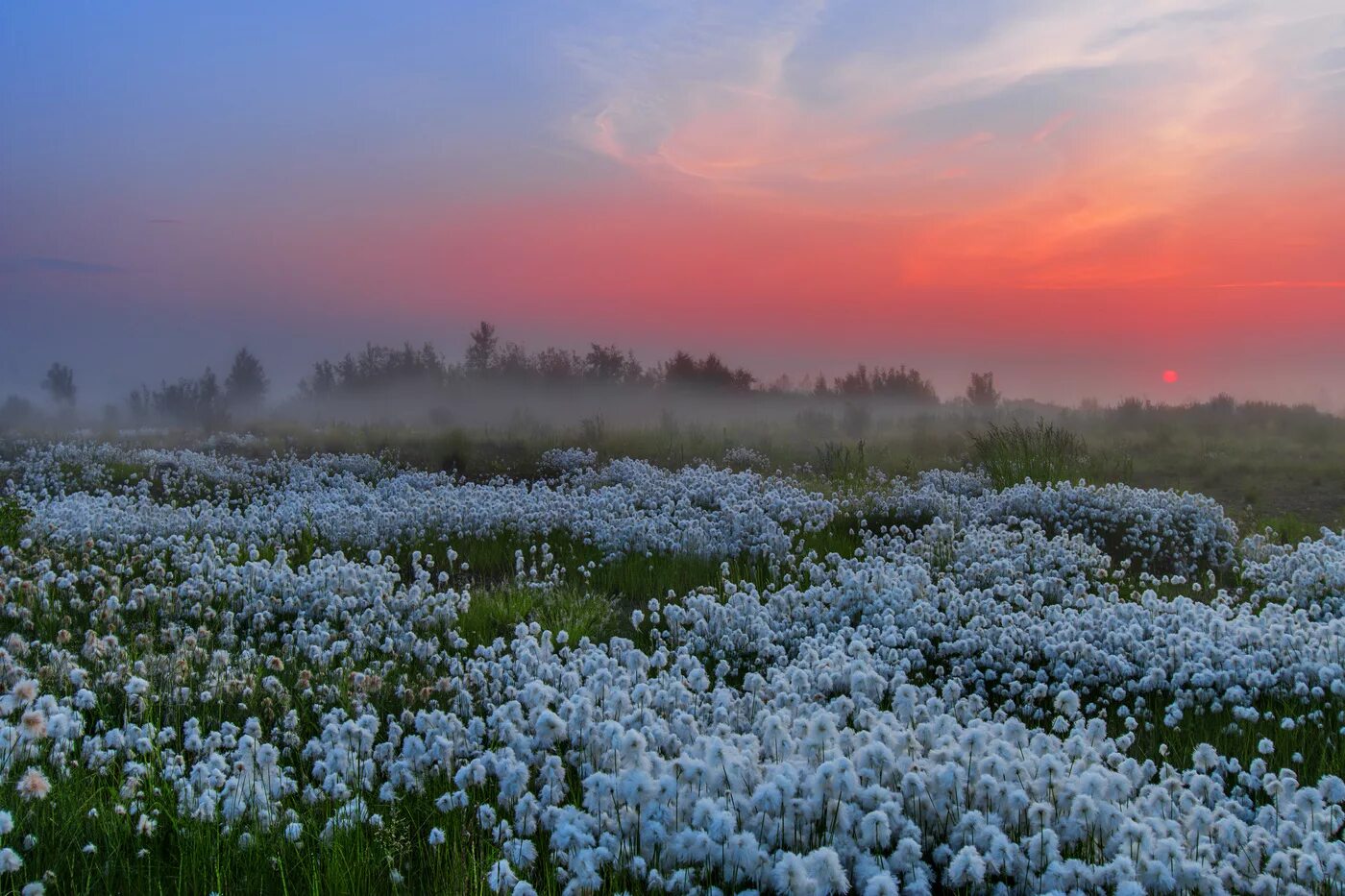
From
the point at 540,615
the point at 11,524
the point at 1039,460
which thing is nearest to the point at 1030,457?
the point at 1039,460

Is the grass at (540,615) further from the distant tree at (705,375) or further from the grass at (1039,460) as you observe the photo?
the distant tree at (705,375)

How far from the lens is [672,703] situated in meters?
6.23

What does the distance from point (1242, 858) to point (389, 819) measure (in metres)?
3.99

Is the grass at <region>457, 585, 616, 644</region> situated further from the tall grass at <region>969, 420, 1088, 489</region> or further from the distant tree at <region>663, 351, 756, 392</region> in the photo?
the distant tree at <region>663, 351, 756, 392</region>

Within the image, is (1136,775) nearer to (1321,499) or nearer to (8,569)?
(8,569)

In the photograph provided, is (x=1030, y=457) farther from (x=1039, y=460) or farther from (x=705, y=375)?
(x=705, y=375)

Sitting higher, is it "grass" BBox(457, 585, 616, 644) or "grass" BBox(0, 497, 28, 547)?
"grass" BBox(0, 497, 28, 547)

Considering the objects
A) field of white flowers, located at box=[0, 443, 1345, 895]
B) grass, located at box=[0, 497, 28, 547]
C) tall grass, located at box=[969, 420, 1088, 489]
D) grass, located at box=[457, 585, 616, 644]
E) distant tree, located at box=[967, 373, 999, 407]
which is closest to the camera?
field of white flowers, located at box=[0, 443, 1345, 895]

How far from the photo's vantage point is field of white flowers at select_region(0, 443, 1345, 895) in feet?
13.3

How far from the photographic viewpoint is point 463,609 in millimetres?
9305

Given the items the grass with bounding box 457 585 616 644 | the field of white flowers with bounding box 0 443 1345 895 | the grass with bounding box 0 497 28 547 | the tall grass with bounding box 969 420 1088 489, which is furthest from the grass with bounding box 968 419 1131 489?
the grass with bounding box 0 497 28 547

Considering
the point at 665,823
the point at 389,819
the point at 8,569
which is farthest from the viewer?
the point at 8,569

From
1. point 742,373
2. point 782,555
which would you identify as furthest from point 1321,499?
point 742,373

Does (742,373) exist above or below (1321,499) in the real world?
above
